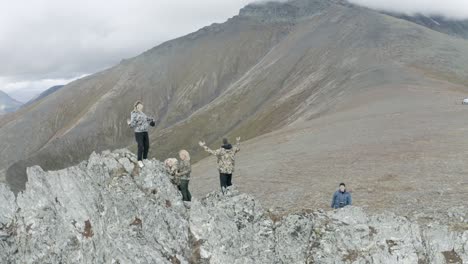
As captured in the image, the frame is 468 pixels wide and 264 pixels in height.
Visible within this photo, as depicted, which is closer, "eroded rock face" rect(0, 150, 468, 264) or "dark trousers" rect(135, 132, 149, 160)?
"eroded rock face" rect(0, 150, 468, 264)

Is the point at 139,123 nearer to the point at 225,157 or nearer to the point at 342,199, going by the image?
the point at 225,157

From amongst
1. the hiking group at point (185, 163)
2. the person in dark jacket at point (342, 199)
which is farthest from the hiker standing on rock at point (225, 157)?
the person in dark jacket at point (342, 199)

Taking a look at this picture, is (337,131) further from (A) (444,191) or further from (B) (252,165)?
(A) (444,191)

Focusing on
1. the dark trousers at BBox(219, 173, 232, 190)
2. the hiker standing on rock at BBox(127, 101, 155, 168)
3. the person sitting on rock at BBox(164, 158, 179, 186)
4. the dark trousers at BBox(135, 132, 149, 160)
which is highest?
the hiker standing on rock at BBox(127, 101, 155, 168)

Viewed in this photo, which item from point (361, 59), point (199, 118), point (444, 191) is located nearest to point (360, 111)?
point (444, 191)

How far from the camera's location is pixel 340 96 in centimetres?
8725

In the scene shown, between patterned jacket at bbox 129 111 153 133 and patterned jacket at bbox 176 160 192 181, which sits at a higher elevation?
patterned jacket at bbox 129 111 153 133

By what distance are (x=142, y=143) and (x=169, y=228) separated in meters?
5.17

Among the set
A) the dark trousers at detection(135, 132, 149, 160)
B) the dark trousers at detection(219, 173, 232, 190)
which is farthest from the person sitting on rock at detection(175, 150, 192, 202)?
the dark trousers at detection(135, 132, 149, 160)

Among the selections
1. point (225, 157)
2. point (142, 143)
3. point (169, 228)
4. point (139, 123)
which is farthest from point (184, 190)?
point (139, 123)

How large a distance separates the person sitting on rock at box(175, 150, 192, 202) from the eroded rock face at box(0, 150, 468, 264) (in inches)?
22.6

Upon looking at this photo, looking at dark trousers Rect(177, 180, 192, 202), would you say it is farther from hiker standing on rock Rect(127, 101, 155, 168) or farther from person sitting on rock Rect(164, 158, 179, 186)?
hiker standing on rock Rect(127, 101, 155, 168)

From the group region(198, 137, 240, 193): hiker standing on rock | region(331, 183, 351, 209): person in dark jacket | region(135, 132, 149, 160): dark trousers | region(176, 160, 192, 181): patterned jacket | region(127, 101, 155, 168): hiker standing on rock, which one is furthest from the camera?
region(135, 132, 149, 160): dark trousers

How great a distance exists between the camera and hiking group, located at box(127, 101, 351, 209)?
22891mm
